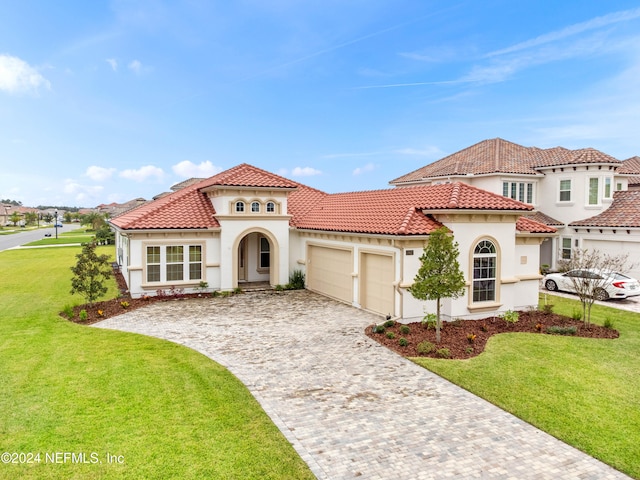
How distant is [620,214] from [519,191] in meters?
5.72

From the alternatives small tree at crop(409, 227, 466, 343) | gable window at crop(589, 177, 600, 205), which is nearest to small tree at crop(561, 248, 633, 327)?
gable window at crop(589, 177, 600, 205)

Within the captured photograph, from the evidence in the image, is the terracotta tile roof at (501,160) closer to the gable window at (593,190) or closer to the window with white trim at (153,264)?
the gable window at (593,190)

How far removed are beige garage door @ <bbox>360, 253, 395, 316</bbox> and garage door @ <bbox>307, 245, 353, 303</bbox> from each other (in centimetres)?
A: 92

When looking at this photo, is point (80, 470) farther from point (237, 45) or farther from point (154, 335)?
point (237, 45)

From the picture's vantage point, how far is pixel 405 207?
55.7ft

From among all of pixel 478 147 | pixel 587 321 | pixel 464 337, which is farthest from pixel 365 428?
pixel 478 147

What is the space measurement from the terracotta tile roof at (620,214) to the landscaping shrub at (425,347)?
17953 millimetres

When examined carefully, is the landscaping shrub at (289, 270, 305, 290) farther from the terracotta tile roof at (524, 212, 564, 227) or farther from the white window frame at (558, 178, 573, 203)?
the white window frame at (558, 178, 573, 203)

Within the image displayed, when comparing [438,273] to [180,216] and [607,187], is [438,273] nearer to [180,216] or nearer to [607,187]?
[180,216]

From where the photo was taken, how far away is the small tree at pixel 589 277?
15.5m

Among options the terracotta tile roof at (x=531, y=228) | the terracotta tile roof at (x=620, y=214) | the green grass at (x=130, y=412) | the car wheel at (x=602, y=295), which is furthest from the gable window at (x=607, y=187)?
the green grass at (x=130, y=412)

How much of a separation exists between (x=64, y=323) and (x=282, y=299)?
27.6 ft

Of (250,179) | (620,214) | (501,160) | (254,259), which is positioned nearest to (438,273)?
Answer: (250,179)

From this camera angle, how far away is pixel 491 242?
1593cm
